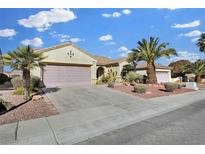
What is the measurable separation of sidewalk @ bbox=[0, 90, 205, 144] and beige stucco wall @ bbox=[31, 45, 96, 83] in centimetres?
1164

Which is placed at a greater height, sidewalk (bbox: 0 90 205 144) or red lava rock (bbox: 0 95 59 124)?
red lava rock (bbox: 0 95 59 124)

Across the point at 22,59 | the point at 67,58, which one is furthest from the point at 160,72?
the point at 22,59

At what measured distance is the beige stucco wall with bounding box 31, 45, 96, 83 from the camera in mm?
20144

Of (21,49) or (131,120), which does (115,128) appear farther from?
(21,49)

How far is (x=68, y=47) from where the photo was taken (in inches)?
859

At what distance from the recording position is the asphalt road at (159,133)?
235 inches

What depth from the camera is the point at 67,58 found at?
21703 mm

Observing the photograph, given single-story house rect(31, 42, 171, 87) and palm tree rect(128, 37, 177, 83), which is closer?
single-story house rect(31, 42, 171, 87)

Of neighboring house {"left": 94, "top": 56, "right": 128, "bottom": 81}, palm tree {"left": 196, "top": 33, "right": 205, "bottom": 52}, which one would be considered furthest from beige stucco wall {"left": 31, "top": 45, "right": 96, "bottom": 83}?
palm tree {"left": 196, "top": 33, "right": 205, "bottom": 52}

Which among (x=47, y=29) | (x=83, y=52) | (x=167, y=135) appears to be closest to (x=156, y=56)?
(x=83, y=52)

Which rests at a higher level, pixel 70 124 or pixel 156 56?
pixel 156 56

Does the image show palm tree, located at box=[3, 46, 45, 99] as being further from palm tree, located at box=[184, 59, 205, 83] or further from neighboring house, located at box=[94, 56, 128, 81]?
palm tree, located at box=[184, 59, 205, 83]

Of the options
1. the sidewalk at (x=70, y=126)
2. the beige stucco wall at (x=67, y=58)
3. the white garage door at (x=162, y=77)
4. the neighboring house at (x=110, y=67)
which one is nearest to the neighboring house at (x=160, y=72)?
the white garage door at (x=162, y=77)
